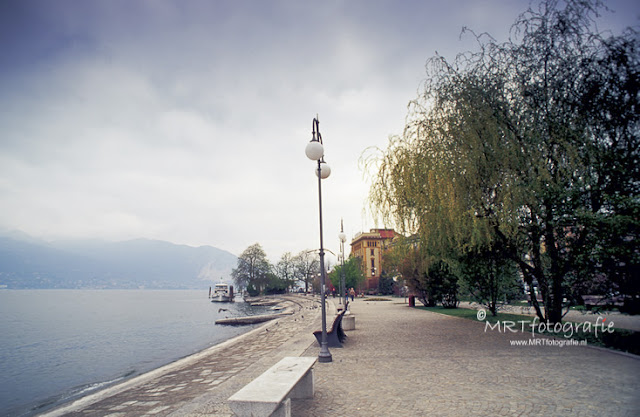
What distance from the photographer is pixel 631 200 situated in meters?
8.74

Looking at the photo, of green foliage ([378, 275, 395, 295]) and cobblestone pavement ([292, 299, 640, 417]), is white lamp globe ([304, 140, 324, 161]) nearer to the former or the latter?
cobblestone pavement ([292, 299, 640, 417])

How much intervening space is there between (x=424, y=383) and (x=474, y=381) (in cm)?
92

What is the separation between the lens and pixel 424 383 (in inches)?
258

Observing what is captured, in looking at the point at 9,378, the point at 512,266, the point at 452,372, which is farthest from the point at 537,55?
the point at 9,378

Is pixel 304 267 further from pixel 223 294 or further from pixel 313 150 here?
pixel 313 150

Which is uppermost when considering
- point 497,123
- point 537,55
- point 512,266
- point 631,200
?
point 537,55

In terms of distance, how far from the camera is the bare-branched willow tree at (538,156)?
976 centimetres

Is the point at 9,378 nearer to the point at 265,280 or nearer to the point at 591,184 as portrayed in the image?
the point at 591,184

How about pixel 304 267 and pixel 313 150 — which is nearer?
pixel 313 150

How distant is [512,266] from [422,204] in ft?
22.4

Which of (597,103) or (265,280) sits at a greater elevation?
(597,103)

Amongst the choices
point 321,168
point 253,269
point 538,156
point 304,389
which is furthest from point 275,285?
point 304,389

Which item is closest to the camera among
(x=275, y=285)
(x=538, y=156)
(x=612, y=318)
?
(x=538, y=156)

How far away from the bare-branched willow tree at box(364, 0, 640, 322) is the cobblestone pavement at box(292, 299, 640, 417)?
3059 mm
